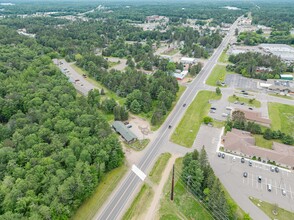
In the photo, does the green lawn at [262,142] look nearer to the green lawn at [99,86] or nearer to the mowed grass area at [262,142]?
the mowed grass area at [262,142]

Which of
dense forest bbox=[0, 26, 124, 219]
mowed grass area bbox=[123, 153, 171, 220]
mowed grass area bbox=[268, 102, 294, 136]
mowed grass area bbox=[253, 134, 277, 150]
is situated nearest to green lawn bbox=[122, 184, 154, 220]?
mowed grass area bbox=[123, 153, 171, 220]

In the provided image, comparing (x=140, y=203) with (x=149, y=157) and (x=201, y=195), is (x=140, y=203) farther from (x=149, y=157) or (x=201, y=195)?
(x=149, y=157)

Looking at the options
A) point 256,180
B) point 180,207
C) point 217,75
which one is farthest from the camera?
point 217,75

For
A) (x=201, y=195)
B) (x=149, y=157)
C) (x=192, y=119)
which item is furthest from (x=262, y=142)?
(x=149, y=157)

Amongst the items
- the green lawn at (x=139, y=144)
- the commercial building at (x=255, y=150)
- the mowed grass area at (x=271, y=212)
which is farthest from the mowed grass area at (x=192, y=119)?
the mowed grass area at (x=271, y=212)

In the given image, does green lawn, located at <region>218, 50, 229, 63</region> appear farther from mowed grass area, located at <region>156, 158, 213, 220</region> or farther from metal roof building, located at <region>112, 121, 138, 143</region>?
mowed grass area, located at <region>156, 158, 213, 220</region>
